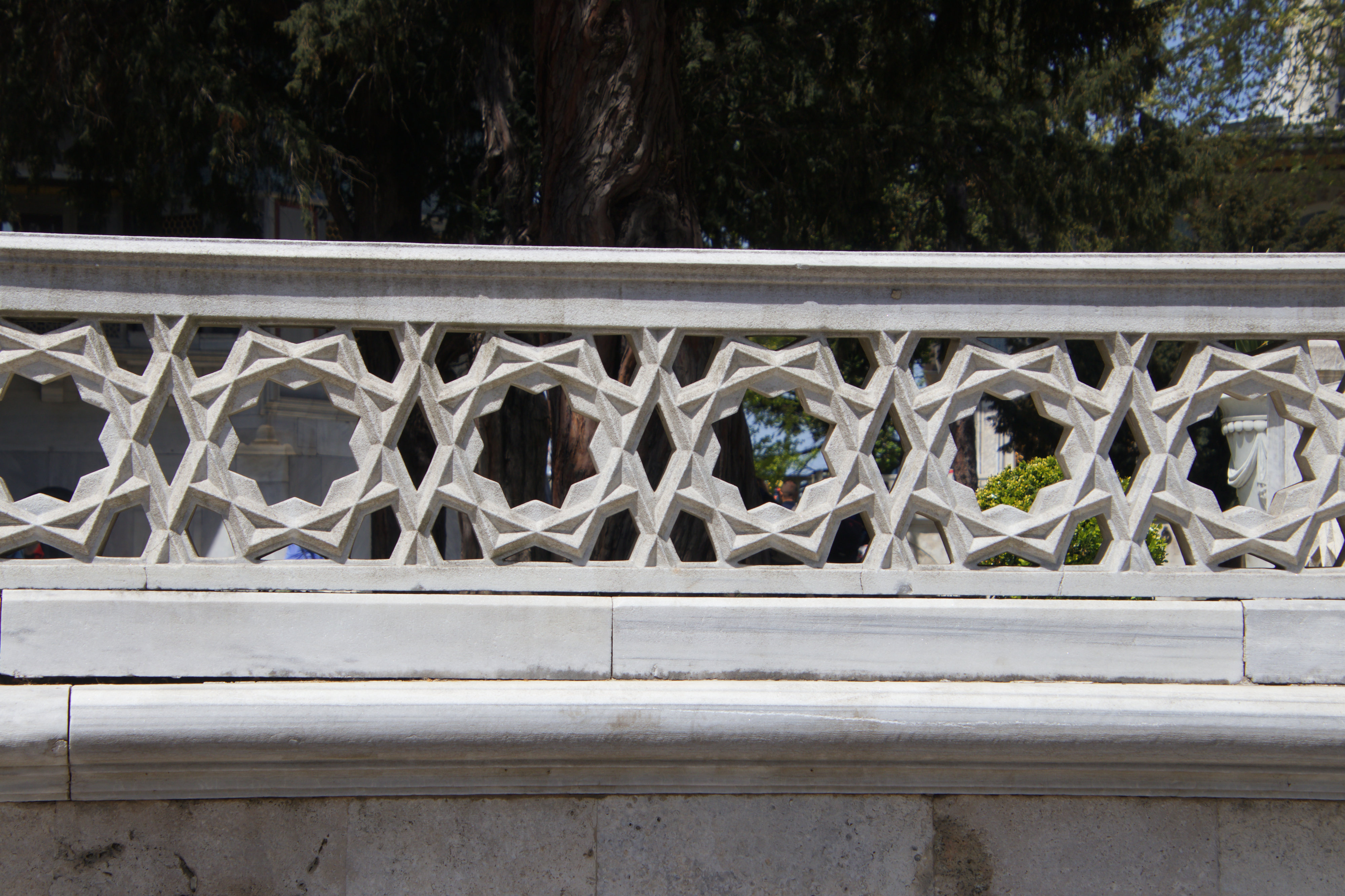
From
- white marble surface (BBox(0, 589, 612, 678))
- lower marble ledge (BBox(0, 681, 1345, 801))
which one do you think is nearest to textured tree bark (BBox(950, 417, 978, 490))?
lower marble ledge (BBox(0, 681, 1345, 801))

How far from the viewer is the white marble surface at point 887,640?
2.98 m

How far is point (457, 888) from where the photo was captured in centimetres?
298

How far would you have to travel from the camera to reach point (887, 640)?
2.99 m

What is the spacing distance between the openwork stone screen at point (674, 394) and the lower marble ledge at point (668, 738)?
1.13 feet

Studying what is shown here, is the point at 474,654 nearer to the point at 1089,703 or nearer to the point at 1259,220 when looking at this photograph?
the point at 1089,703

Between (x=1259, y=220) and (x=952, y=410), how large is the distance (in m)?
18.2

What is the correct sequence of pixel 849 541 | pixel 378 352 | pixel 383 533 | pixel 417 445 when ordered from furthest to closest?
pixel 417 445
pixel 378 352
pixel 383 533
pixel 849 541

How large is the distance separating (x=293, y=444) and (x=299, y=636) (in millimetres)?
13214

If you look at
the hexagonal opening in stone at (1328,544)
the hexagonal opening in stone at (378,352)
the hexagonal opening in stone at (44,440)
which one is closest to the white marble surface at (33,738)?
the hexagonal opening in stone at (1328,544)

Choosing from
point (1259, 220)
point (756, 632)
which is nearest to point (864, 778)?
point (756, 632)

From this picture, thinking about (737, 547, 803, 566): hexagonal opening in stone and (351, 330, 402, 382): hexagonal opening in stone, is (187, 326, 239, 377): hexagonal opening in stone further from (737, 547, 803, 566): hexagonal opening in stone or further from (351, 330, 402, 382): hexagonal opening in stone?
(737, 547, 803, 566): hexagonal opening in stone

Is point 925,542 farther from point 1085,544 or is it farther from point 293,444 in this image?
point 293,444

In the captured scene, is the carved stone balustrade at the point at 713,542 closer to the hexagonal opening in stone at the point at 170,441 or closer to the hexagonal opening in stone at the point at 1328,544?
the hexagonal opening in stone at the point at 1328,544

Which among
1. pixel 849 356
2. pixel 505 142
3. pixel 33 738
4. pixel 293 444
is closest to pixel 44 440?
pixel 293 444
